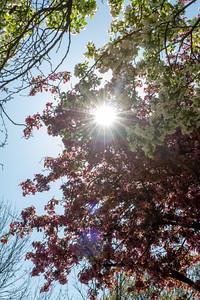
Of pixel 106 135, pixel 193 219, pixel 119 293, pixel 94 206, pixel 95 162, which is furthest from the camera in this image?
pixel 119 293

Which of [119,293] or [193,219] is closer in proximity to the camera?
[193,219]

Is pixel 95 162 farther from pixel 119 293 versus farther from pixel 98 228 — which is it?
pixel 119 293

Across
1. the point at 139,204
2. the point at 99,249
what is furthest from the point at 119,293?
the point at 139,204

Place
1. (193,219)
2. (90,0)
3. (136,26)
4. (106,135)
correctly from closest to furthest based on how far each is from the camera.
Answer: (136,26)
(90,0)
(106,135)
(193,219)

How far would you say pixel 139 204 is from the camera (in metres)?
8.16

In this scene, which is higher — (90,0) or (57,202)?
(90,0)

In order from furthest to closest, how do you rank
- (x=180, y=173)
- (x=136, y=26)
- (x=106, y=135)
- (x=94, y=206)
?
(x=94, y=206) < (x=180, y=173) < (x=106, y=135) < (x=136, y=26)

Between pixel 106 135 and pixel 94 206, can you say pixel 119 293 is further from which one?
pixel 106 135

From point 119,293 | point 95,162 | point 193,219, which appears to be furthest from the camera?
point 119,293

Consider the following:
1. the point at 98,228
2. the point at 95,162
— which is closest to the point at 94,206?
the point at 98,228

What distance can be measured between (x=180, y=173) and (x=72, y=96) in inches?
148

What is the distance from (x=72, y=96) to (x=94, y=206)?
5.09 meters

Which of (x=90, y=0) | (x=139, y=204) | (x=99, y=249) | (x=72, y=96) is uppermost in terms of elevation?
(x=90, y=0)

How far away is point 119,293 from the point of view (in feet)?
58.0
